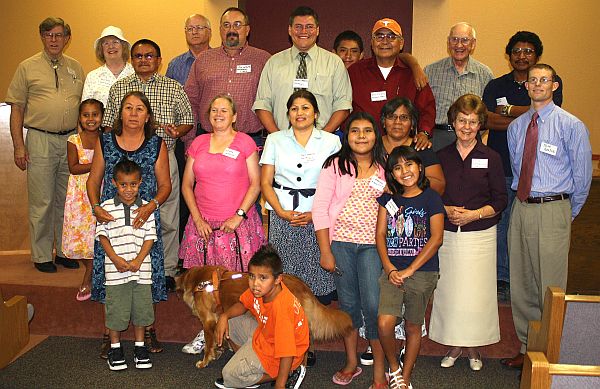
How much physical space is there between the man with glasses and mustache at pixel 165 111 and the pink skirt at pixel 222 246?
50 cm

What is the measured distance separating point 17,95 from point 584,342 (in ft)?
14.9

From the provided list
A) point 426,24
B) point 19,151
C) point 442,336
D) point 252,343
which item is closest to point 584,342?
point 442,336

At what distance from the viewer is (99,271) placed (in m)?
4.18

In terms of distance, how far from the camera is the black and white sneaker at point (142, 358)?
4.07 m

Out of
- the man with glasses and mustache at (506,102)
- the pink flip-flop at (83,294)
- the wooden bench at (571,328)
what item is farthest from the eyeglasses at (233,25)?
the wooden bench at (571,328)

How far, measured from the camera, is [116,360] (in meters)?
4.05

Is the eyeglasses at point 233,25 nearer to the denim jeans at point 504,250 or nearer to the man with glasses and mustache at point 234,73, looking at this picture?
the man with glasses and mustache at point 234,73

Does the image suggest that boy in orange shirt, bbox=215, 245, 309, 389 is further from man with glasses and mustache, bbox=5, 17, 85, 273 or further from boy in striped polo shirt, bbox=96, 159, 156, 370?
man with glasses and mustache, bbox=5, 17, 85, 273

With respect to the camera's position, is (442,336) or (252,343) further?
(442,336)

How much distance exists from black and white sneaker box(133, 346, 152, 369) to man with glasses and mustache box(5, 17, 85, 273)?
4.77ft

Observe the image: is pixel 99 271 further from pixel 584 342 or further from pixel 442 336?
pixel 584 342

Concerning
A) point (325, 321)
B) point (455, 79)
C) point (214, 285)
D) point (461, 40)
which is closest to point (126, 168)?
point (214, 285)

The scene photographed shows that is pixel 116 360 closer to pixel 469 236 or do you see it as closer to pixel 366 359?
pixel 366 359

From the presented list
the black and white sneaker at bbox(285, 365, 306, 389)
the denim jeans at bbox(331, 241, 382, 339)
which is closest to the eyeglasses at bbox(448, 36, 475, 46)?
the denim jeans at bbox(331, 241, 382, 339)
